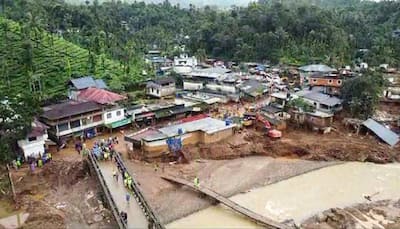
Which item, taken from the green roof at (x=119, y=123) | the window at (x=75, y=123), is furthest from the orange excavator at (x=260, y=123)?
the window at (x=75, y=123)

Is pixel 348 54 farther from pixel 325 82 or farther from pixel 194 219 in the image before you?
pixel 194 219

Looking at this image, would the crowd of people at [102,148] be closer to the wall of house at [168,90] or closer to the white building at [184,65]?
the wall of house at [168,90]

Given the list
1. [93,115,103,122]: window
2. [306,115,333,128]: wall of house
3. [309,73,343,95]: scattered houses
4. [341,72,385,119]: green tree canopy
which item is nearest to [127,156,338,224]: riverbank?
[306,115,333,128]: wall of house

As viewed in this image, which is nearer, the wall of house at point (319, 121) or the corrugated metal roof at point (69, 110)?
the corrugated metal roof at point (69, 110)

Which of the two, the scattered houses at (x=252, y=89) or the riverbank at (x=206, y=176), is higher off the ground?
the scattered houses at (x=252, y=89)

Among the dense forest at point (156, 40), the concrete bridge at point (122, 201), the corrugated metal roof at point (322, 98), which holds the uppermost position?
the dense forest at point (156, 40)

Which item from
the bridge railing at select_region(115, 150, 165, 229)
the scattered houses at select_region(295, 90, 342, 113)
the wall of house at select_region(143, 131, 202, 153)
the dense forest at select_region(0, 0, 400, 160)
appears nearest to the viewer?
A: the bridge railing at select_region(115, 150, 165, 229)

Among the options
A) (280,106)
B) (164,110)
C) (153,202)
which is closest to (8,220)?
(153,202)

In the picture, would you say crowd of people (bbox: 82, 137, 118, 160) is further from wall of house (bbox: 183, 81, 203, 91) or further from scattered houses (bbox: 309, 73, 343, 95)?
scattered houses (bbox: 309, 73, 343, 95)
